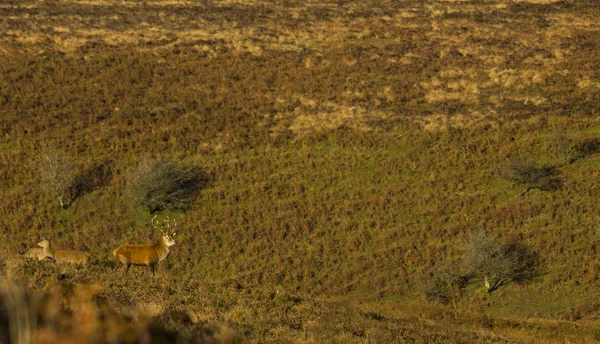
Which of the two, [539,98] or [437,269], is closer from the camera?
[437,269]

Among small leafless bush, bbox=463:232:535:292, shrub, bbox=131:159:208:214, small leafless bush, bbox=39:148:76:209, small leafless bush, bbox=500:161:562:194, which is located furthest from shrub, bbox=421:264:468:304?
small leafless bush, bbox=39:148:76:209

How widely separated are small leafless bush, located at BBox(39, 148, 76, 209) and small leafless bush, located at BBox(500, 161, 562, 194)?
64.5 feet

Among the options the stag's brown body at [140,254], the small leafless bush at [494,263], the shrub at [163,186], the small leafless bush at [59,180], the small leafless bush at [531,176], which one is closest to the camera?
the stag's brown body at [140,254]

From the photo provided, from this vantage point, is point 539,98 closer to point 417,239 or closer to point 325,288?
point 417,239

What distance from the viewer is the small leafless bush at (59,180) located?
2938 cm

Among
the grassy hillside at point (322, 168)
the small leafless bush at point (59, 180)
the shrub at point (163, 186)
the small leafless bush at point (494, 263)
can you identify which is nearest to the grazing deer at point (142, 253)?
the grassy hillside at point (322, 168)

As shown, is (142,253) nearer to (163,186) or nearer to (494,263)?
(163,186)

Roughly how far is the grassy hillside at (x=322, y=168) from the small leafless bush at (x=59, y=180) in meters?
0.32

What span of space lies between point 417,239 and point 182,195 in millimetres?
10523

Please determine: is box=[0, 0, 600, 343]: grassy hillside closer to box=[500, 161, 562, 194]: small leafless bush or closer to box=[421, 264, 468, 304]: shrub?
box=[421, 264, 468, 304]: shrub

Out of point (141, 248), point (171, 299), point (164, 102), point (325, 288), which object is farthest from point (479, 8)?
point (171, 299)

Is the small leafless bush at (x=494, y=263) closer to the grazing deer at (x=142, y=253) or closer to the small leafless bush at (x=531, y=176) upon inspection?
the small leafless bush at (x=531, y=176)

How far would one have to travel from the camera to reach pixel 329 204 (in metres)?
29.9

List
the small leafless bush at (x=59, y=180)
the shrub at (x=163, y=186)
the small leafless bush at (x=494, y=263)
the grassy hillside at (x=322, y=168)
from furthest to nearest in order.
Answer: the small leafless bush at (x=59, y=180) < the shrub at (x=163, y=186) < the small leafless bush at (x=494, y=263) < the grassy hillside at (x=322, y=168)
